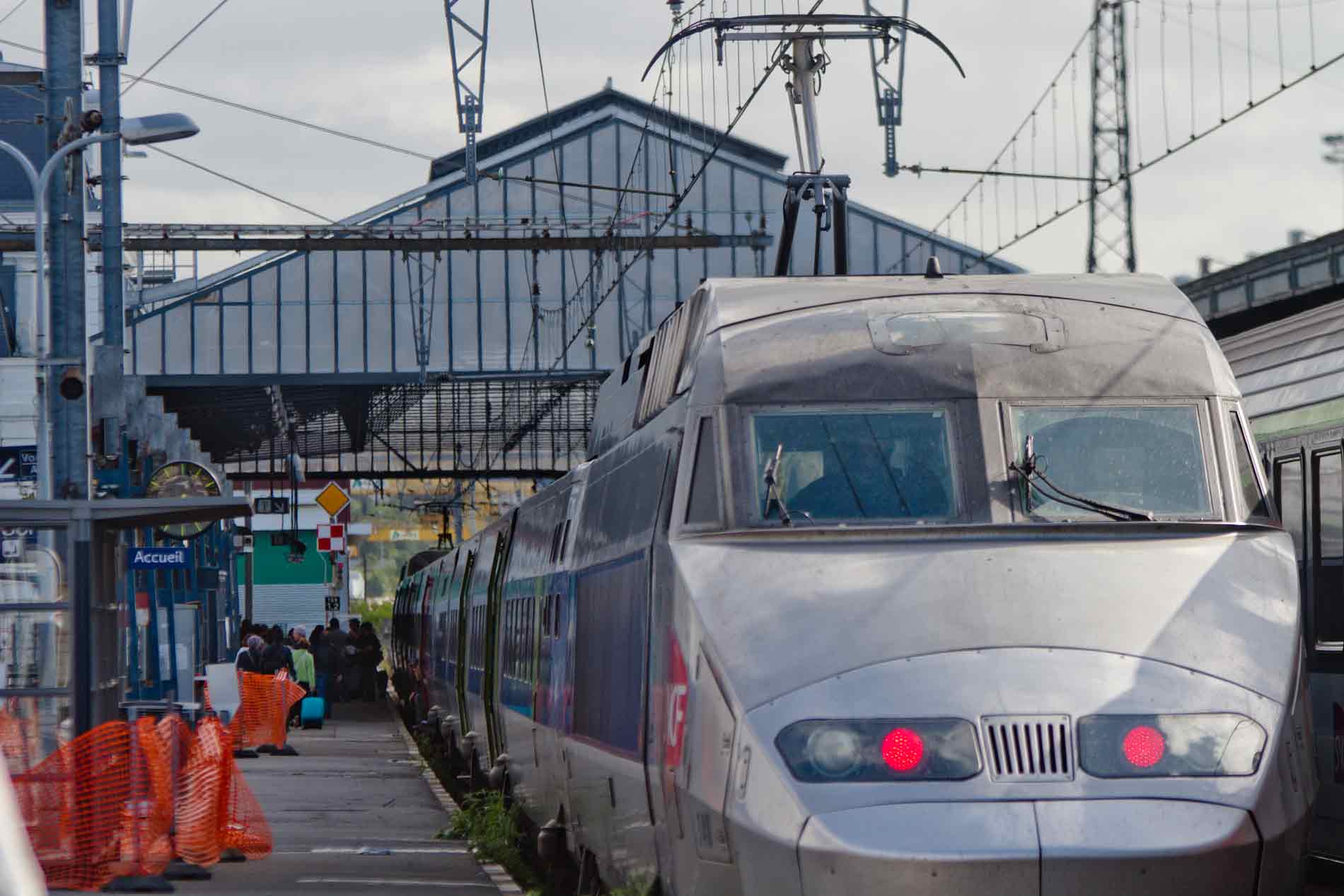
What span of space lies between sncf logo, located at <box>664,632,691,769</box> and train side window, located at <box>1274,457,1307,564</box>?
4.63 meters

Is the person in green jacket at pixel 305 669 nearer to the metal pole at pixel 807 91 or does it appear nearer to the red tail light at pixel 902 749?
the metal pole at pixel 807 91

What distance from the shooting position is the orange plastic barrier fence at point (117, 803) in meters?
11.9

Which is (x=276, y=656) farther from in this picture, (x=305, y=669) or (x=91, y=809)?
(x=91, y=809)

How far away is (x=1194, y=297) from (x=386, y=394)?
19258mm

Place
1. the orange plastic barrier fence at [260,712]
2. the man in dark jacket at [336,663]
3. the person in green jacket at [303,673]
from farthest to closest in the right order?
the man in dark jacket at [336,663], the person in green jacket at [303,673], the orange plastic barrier fence at [260,712]

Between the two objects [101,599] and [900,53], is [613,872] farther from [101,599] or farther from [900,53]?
[900,53]

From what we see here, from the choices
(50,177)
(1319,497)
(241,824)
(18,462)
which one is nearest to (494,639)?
(241,824)

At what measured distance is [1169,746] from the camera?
232 inches

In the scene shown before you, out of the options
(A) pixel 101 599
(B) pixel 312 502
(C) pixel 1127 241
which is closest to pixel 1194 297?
(C) pixel 1127 241

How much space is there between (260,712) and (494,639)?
11.0m

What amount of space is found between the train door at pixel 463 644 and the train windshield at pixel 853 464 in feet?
41.7

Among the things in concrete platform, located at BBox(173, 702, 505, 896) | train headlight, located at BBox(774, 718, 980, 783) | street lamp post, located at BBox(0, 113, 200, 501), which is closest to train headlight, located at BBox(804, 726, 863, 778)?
train headlight, located at BBox(774, 718, 980, 783)

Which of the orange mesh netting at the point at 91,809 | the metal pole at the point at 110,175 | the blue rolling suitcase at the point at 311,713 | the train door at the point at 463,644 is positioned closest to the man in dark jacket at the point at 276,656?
the blue rolling suitcase at the point at 311,713

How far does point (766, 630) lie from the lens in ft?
20.9
